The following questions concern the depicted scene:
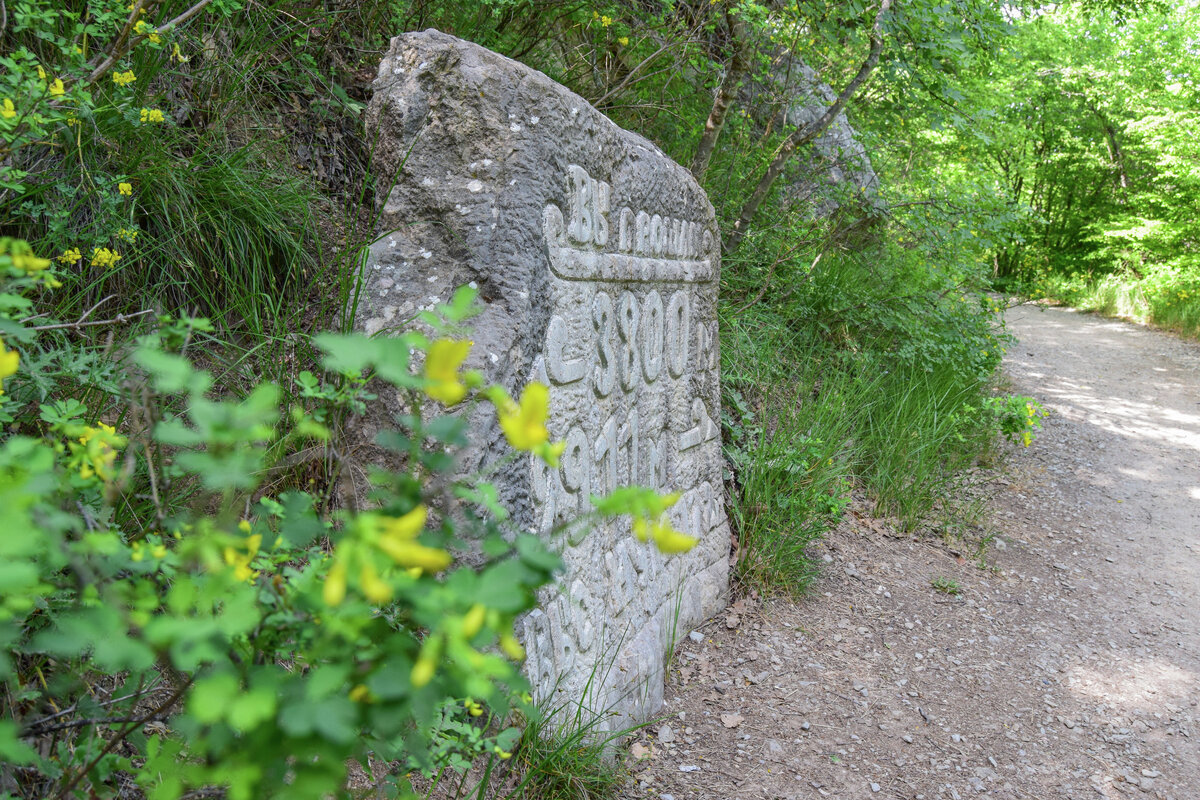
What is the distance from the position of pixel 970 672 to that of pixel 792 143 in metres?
2.74

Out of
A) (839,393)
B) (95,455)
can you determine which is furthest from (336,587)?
(839,393)

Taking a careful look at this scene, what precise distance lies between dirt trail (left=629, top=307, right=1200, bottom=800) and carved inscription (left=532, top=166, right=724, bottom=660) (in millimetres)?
452

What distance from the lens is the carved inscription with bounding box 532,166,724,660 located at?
6.67 feet

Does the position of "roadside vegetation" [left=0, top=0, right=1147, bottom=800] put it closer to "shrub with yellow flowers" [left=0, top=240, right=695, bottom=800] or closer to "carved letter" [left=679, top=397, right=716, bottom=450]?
"shrub with yellow flowers" [left=0, top=240, right=695, bottom=800]

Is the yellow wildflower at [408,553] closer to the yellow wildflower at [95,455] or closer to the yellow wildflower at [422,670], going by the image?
the yellow wildflower at [422,670]

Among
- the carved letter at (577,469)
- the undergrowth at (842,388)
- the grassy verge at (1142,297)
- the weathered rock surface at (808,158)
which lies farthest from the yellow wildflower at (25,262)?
the grassy verge at (1142,297)

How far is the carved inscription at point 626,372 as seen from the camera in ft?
6.67

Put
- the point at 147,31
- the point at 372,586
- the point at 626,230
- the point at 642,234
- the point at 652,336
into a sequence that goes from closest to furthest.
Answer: the point at 372,586 → the point at 147,31 → the point at 626,230 → the point at 642,234 → the point at 652,336

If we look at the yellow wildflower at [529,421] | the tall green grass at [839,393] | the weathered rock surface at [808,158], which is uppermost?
the weathered rock surface at [808,158]

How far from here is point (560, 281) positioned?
6.61ft

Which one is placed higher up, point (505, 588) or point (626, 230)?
point (626, 230)

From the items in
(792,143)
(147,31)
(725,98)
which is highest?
(725,98)

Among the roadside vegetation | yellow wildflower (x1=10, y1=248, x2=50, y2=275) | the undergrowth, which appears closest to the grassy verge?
the roadside vegetation

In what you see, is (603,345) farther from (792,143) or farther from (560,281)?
(792,143)
